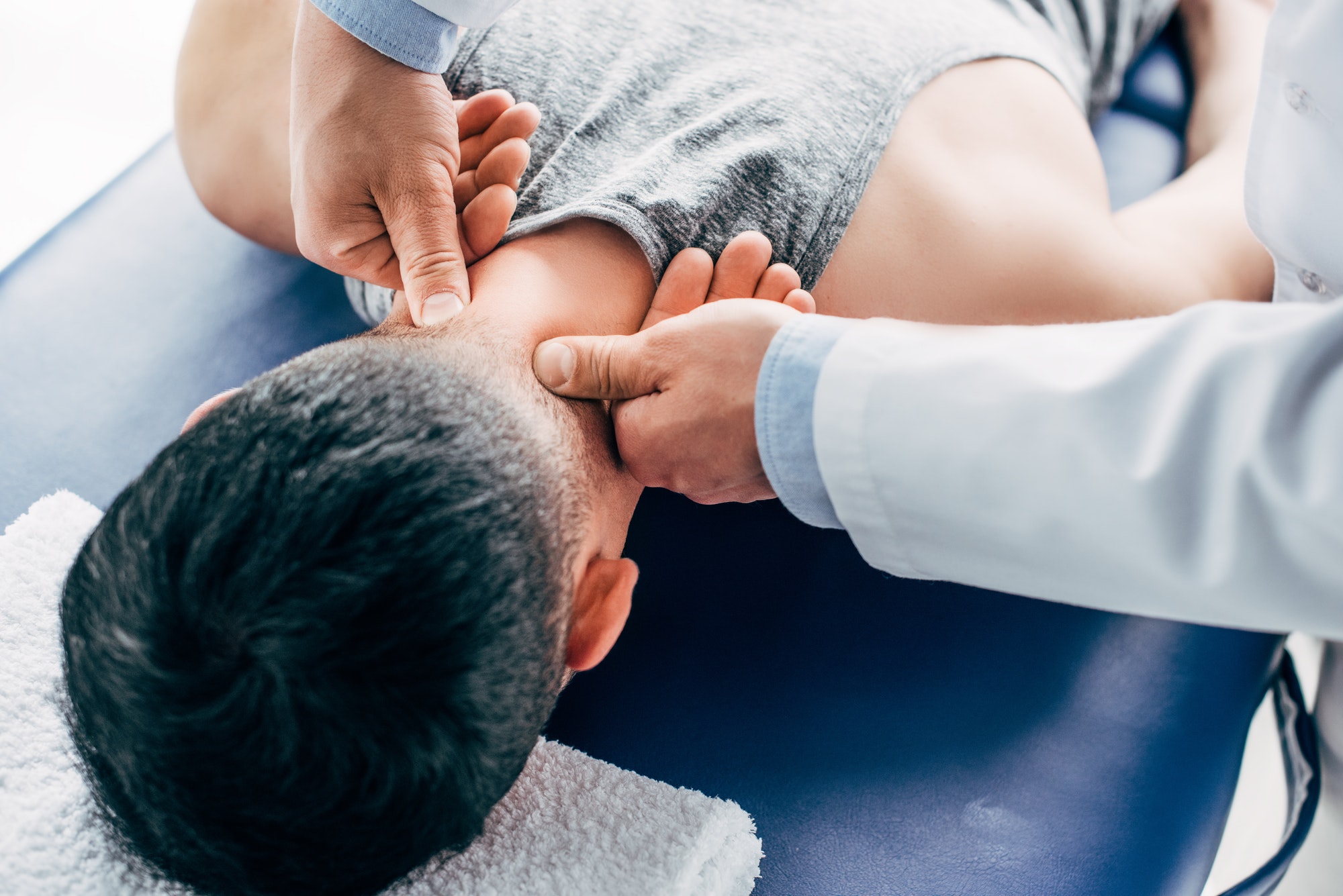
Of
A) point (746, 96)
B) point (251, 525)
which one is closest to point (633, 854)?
point (251, 525)

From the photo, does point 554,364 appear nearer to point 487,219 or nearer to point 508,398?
point 508,398

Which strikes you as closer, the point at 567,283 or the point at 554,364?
the point at 554,364

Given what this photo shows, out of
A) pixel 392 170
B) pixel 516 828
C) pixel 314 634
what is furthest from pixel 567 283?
pixel 516 828

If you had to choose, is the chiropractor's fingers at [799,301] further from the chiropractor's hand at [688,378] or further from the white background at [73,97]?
the white background at [73,97]

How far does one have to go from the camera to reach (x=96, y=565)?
63 centimetres

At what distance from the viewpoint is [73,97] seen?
1.99 m

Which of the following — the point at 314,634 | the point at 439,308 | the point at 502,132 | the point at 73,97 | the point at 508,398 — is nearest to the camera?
the point at 314,634

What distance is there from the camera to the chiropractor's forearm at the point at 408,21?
854 millimetres

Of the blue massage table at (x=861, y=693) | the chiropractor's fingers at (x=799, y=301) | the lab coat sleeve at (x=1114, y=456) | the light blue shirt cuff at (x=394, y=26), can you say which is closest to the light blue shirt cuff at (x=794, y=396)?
the lab coat sleeve at (x=1114, y=456)

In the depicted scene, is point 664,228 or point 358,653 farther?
point 664,228

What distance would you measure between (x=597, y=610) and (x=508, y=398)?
0.21 metres

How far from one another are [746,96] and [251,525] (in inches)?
28.5

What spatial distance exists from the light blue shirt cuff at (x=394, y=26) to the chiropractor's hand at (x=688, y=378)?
374 mm

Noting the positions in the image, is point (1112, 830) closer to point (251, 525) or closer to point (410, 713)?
point (410, 713)
